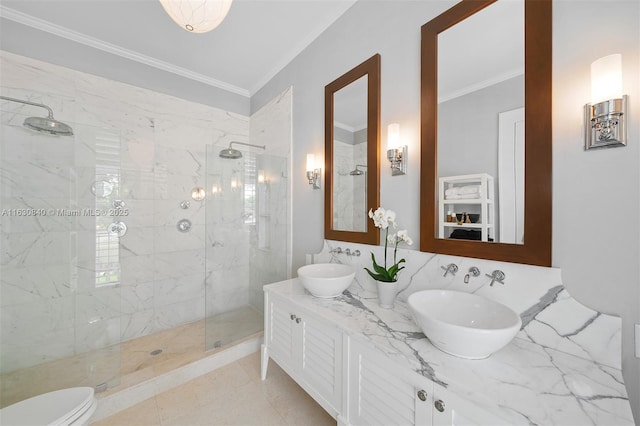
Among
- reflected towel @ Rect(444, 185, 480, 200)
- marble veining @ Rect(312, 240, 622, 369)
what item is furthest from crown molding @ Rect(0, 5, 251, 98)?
marble veining @ Rect(312, 240, 622, 369)

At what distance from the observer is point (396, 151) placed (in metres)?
1.42

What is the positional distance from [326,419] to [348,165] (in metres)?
1.70

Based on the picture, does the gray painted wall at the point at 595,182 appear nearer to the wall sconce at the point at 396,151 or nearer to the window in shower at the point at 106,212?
the wall sconce at the point at 396,151

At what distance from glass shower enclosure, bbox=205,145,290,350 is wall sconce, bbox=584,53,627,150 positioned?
2070 mm

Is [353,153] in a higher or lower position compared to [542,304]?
higher

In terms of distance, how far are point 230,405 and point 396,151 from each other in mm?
1981

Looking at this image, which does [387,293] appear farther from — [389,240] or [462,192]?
[462,192]

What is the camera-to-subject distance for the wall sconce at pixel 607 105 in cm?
79

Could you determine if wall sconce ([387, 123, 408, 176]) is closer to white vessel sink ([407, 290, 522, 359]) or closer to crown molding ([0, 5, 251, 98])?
white vessel sink ([407, 290, 522, 359])

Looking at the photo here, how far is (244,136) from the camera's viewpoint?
121 inches

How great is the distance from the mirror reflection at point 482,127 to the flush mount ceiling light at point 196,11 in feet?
3.86

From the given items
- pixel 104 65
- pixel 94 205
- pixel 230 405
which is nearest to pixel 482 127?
pixel 230 405

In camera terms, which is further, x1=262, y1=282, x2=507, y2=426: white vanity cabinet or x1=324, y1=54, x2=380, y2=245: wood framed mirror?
x1=324, y1=54, x2=380, y2=245: wood framed mirror

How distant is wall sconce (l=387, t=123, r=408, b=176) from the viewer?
4.66 ft
